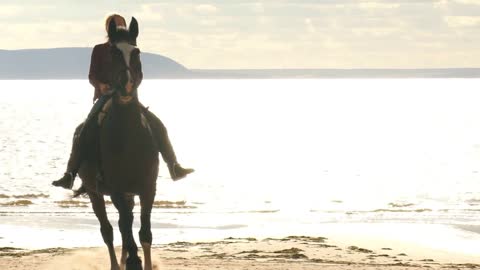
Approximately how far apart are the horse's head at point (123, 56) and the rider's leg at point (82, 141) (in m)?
0.80

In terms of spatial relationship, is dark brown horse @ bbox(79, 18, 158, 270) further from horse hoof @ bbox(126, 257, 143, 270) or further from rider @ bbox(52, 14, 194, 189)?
rider @ bbox(52, 14, 194, 189)

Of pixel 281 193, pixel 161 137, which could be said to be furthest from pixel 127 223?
pixel 281 193

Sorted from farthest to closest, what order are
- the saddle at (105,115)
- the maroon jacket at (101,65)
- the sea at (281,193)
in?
1. the sea at (281,193)
2. the maroon jacket at (101,65)
3. the saddle at (105,115)

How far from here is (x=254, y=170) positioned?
85438 millimetres

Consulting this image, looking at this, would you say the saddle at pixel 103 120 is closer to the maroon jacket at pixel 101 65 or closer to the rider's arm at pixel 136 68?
the maroon jacket at pixel 101 65

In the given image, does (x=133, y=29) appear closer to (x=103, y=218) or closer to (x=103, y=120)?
(x=103, y=120)

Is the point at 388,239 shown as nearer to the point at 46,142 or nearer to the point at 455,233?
the point at 455,233

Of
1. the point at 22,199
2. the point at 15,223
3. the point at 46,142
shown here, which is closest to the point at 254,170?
the point at 22,199

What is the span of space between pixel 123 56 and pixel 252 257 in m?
13.3

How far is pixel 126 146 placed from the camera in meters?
13.6

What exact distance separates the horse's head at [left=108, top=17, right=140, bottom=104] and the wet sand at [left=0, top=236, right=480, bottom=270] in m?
5.63

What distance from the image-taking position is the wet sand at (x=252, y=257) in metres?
21.1

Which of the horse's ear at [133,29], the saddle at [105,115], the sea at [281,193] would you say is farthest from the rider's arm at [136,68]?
the sea at [281,193]

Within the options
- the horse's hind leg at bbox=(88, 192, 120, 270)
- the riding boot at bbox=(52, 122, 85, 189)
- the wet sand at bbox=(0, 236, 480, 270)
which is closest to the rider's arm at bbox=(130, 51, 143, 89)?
the riding boot at bbox=(52, 122, 85, 189)
